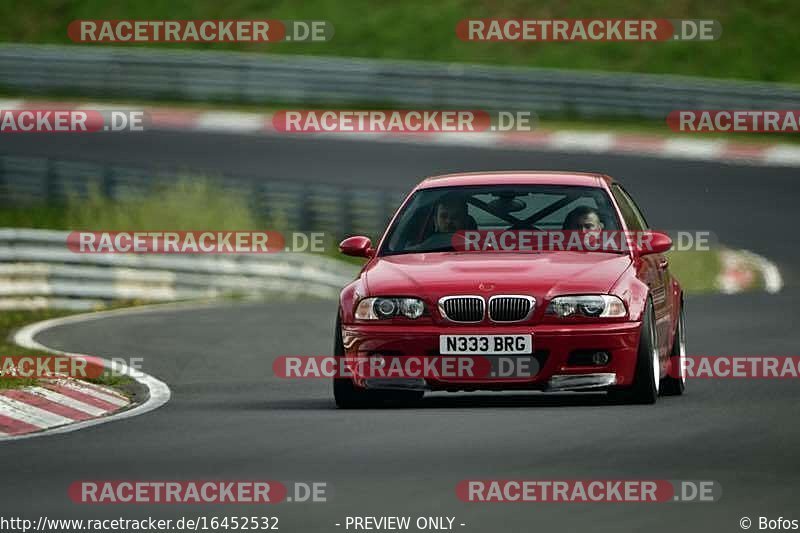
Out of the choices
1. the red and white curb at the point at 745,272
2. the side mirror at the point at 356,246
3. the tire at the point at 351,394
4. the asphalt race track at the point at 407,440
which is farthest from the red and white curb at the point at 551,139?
the tire at the point at 351,394

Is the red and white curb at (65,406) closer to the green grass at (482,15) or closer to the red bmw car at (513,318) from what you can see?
the red bmw car at (513,318)

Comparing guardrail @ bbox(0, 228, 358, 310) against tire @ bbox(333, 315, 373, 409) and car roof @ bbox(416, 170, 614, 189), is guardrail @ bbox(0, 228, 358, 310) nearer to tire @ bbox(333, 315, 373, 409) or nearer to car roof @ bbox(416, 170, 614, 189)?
car roof @ bbox(416, 170, 614, 189)

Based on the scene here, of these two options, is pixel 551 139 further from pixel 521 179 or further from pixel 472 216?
pixel 472 216

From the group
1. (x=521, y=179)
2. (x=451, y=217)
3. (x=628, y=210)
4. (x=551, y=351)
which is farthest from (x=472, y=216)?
(x=551, y=351)

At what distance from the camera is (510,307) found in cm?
1169

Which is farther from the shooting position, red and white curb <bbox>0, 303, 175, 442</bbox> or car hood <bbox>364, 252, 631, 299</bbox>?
red and white curb <bbox>0, 303, 175, 442</bbox>

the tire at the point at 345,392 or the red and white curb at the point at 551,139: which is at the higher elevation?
the red and white curb at the point at 551,139

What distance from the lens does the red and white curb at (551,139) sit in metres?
33.6

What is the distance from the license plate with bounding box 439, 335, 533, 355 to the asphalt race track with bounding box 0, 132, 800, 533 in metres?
0.38

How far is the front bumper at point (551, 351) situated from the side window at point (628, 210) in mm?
1363

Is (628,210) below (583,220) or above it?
above

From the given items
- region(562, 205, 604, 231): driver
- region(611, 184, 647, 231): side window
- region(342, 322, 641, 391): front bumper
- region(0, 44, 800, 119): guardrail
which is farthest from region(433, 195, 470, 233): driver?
region(0, 44, 800, 119): guardrail

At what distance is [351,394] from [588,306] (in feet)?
4.97

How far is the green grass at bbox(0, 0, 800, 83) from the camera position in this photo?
4084 centimetres
